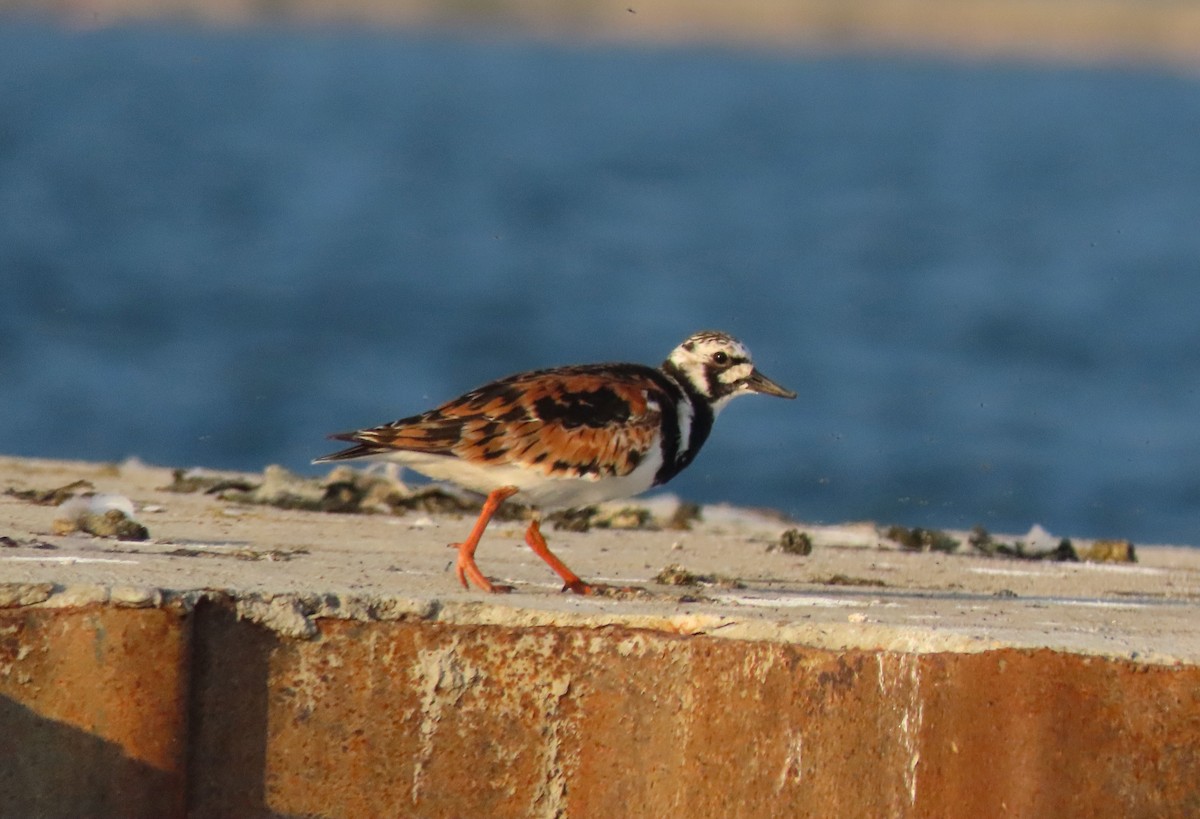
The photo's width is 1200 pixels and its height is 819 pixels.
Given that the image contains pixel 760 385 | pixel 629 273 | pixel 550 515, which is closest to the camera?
pixel 760 385

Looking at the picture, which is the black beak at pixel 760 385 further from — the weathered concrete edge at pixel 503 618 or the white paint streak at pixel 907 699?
the white paint streak at pixel 907 699

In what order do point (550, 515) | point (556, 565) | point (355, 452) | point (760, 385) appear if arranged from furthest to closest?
point (550, 515) < point (760, 385) < point (355, 452) < point (556, 565)

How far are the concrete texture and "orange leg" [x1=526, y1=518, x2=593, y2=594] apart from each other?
0.43 metres

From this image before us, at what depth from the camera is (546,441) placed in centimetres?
548

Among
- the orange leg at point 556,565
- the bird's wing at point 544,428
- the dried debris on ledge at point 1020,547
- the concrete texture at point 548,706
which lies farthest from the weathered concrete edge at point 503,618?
the dried debris on ledge at point 1020,547

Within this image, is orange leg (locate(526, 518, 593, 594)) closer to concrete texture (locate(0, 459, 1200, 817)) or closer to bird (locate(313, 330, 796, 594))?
bird (locate(313, 330, 796, 594))

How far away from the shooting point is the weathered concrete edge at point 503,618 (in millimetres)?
4398

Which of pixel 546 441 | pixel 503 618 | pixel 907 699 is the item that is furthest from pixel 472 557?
pixel 907 699

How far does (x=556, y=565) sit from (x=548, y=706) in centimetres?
91

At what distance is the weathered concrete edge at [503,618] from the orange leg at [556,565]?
661mm

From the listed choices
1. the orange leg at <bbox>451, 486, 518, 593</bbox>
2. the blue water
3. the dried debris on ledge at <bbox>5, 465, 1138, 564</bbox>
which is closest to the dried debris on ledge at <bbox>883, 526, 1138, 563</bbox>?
the dried debris on ledge at <bbox>5, 465, 1138, 564</bbox>

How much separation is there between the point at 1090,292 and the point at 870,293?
2378 mm

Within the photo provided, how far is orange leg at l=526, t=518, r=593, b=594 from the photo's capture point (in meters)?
5.27

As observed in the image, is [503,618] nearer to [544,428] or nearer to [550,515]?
[544,428]
